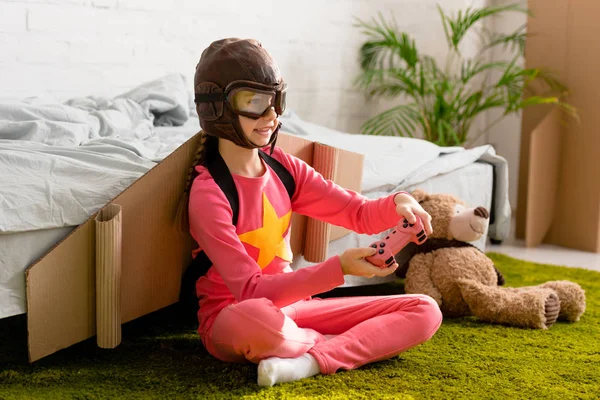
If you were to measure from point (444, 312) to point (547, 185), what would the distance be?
4.17 feet

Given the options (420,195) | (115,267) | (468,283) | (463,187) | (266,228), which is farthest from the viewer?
(463,187)

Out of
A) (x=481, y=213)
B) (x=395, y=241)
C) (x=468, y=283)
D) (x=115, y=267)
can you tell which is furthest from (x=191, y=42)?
(x=395, y=241)

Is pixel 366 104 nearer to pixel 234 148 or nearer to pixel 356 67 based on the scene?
pixel 356 67

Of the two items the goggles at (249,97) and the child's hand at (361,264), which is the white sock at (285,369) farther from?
the goggles at (249,97)

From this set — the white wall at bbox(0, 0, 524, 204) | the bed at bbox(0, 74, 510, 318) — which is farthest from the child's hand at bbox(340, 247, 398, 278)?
the white wall at bbox(0, 0, 524, 204)

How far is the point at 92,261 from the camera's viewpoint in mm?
1641

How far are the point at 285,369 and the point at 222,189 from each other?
390 mm

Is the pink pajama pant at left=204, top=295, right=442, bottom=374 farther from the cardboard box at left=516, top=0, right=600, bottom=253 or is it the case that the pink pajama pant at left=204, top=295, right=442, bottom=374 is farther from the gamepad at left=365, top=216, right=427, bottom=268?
the cardboard box at left=516, top=0, right=600, bottom=253

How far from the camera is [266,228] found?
1729 millimetres

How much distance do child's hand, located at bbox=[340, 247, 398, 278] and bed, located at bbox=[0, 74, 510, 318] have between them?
0.51 m

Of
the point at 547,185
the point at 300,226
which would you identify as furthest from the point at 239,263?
the point at 547,185

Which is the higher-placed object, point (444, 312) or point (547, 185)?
point (547, 185)

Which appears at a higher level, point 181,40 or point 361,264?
point 181,40

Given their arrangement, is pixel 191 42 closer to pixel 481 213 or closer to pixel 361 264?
pixel 481 213
